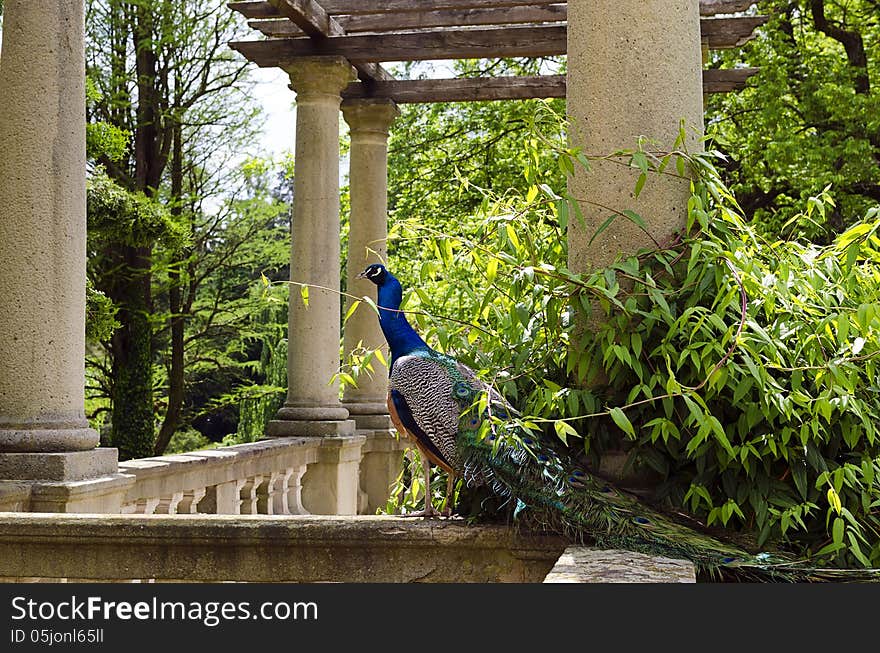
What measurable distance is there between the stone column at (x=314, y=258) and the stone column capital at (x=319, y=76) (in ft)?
0.04

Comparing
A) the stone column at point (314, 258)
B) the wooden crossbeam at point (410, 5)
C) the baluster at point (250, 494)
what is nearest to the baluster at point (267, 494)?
the baluster at point (250, 494)

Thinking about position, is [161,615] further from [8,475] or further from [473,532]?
[8,475]

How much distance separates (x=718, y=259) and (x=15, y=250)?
16.1 feet

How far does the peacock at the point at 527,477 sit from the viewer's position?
4.13m

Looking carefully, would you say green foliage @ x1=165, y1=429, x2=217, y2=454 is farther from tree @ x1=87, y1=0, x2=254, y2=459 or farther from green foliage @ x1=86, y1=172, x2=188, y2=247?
green foliage @ x1=86, y1=172, x2=188, y2=247

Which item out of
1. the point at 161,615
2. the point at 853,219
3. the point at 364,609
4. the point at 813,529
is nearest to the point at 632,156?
the point at 813,529

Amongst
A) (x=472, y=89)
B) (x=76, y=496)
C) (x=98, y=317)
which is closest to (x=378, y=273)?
(x=76, y=496)

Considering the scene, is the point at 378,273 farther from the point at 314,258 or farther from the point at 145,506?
the point at 314,258

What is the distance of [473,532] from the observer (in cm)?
466

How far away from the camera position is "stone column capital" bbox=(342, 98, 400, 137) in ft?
49.2

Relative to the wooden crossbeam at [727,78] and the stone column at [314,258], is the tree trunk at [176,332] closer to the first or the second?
the stone column at [314,258]

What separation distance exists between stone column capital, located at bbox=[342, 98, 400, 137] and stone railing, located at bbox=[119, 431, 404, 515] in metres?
4.23

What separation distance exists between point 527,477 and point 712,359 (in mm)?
907

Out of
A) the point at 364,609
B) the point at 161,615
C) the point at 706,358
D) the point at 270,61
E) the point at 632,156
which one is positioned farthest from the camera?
the point at 270,61
